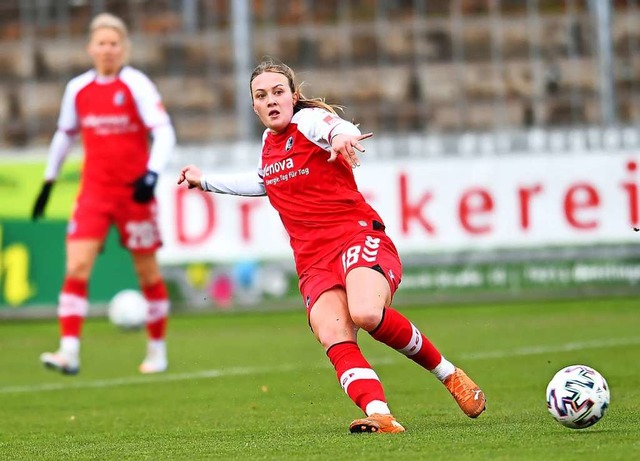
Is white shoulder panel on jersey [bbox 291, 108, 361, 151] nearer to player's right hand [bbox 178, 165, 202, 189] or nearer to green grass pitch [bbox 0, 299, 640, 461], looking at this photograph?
player's right hand [bbox 178, 165, 202, 189]

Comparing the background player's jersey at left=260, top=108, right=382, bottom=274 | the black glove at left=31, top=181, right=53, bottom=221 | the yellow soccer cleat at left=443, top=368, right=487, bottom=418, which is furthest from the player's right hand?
the black glove at left=31, top=181, right=53, bottom=221

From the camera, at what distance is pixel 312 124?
6492 mm

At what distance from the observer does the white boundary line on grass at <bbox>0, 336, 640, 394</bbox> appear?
938 centimetres

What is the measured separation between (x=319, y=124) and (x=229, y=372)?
147 inches

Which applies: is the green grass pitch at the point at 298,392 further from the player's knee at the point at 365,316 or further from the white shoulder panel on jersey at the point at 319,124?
the white shoulder panel on jersey at the point at 319,124

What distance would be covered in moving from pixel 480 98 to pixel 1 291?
525 cm

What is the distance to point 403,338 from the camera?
6.34m

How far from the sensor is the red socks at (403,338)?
20.5ft

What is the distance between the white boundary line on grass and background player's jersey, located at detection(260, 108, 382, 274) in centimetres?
305

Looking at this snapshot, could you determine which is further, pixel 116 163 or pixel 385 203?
pixel 385 203

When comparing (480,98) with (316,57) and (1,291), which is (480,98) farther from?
(1,291)

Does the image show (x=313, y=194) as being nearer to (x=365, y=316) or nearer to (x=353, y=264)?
(x=353, y=264)

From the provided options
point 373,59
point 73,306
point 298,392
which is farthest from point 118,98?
point 373,59

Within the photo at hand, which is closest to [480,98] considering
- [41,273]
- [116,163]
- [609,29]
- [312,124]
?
[609,29]
